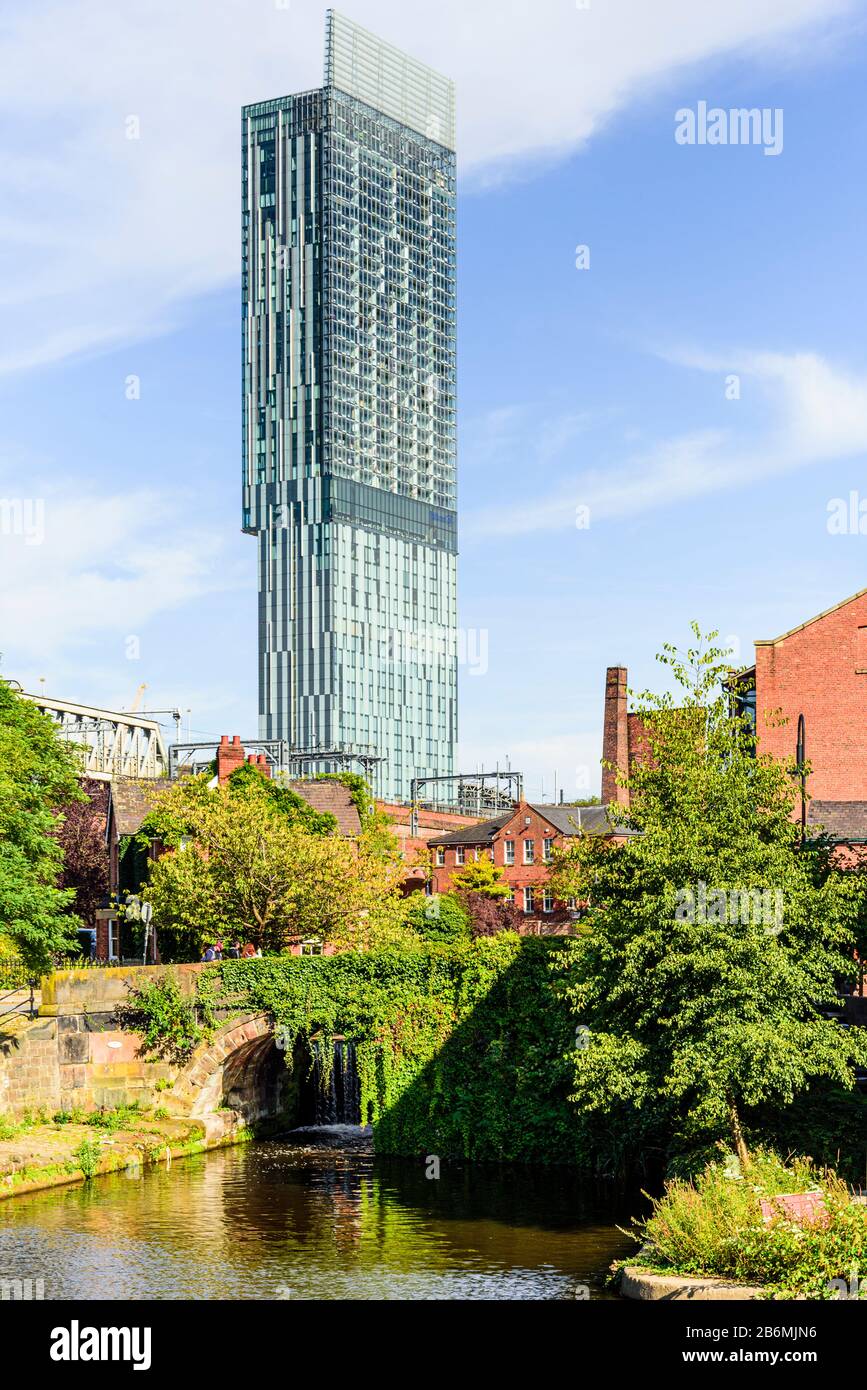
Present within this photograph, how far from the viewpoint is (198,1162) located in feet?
141

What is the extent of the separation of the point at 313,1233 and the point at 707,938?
1089 cm

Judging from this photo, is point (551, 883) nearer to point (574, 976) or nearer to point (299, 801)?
point (299, 801)

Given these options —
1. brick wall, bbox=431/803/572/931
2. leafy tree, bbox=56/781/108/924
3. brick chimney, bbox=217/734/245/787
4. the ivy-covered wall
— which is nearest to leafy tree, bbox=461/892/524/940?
brick wall, bbox=431/803/572/931

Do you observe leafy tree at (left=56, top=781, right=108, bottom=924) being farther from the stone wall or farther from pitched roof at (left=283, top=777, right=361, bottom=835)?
the stone wall

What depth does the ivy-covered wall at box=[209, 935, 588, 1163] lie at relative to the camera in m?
42.3

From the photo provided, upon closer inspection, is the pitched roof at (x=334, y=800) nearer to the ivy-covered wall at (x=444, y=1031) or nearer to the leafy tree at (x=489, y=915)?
the leafy tree at (x=489, y=915)

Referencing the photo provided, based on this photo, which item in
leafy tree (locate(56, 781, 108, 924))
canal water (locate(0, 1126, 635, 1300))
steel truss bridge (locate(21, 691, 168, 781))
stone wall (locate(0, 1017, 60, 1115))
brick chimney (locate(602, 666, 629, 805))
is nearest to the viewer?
canal water (locate(0, 1126, 635, 1300))

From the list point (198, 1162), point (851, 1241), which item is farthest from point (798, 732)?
point (851, 1241)

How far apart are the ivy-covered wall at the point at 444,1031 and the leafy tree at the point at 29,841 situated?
18.0 feet

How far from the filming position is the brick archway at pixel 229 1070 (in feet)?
150

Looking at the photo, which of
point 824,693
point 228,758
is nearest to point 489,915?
point 228,758

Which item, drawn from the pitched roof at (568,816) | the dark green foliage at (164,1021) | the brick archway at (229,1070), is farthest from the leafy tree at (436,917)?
the pitched roof at (568,816)

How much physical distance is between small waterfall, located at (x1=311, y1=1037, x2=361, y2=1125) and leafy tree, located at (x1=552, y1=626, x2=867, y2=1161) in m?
23.8
